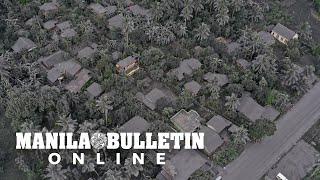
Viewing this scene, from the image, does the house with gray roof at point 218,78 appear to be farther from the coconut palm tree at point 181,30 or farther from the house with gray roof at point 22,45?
the house with gray roof at point 22,45

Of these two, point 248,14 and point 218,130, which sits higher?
point 248,14

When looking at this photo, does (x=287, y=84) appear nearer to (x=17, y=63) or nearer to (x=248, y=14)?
(x=248, y=14)

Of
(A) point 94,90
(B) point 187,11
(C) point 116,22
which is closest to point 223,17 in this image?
(B) point 187,11

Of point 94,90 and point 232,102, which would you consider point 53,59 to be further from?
point 232,102

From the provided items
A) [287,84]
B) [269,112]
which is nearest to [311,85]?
Result: [287,84]

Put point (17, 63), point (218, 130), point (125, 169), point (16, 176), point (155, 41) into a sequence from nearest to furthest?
point (125, 169), point (16, 176), point (218, 130), point (17, 63), point (155, 41)

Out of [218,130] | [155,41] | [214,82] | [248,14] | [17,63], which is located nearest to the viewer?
[218,130]
